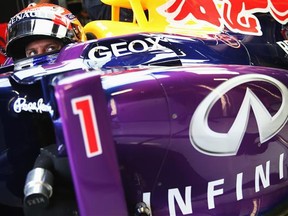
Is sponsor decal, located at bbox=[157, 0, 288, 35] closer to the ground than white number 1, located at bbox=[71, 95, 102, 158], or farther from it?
closer to the ground

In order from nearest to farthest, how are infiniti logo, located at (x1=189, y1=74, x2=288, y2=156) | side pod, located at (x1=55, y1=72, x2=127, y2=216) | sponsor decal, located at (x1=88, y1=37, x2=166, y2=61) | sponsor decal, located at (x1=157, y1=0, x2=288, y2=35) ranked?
1. side pod, located at (x1=55, y1=72, x2=127, y2=216)
2. infiniti logo, located at (x1=189, y1=74, x2=288, y2=156)
3. sponsor decal, located at (x1=88, y1=37, x2=166, y2=61)
4. sponsor decal, located at (x1=157, y1=0, x2=288, y2=35)

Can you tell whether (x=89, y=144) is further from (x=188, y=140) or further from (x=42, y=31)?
(x=42, y=31)

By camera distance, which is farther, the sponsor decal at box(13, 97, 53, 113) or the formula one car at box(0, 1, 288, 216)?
the sponsor decal at box(13, 97, 53, 113)

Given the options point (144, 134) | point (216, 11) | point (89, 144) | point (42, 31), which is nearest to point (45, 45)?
point (42, 31)

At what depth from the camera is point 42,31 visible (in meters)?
1.68

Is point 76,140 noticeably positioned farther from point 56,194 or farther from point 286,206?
point 286,206

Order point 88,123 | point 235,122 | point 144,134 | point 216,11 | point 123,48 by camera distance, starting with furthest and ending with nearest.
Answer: point 216,11
point 123,48
point 235,122
point 144,134
point 88,123

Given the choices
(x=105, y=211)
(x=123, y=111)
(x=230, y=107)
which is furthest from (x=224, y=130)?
(x=105, y=211)

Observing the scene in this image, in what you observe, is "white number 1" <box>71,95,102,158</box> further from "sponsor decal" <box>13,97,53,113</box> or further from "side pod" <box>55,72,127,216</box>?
"sponsor decal" <box>13,97,53,113</box>

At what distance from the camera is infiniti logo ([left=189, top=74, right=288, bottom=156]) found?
105cm

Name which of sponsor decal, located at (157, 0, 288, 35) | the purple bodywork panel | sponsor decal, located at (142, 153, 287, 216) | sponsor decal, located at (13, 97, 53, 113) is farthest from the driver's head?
sponsor decal, located at (142, 153, 287, 216)

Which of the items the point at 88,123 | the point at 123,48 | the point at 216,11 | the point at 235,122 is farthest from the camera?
the point at 216,11

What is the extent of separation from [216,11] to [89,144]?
1.01 meters

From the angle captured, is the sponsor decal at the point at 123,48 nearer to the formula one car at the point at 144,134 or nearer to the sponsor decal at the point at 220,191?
the formula one car at the point at 144,134
